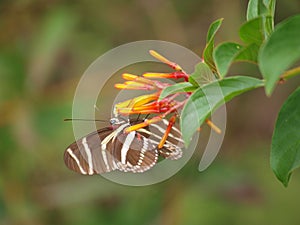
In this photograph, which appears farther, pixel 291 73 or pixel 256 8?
pixel 256 8

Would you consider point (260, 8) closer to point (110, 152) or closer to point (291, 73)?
point (291, 73)

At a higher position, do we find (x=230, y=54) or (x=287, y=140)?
(x=230, y=54)

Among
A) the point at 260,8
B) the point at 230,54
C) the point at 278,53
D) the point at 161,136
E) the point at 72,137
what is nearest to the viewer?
the point at 278,53

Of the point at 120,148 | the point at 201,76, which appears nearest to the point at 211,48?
the point at 201,76

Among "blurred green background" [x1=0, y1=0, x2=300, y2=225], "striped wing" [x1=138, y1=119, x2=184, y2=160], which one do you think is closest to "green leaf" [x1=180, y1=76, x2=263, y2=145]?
"striped wing" [x1=138, y1=119, x2=184, y2=160]

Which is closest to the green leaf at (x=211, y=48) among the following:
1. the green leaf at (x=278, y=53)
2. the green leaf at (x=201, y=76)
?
the green leaf at (x=201, y=76)

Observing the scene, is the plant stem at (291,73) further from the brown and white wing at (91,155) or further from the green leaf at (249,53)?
the brown and white wing at (91,155)

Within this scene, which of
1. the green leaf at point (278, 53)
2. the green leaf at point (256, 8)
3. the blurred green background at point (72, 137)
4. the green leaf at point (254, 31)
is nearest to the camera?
the green leaf at point (278, 53)

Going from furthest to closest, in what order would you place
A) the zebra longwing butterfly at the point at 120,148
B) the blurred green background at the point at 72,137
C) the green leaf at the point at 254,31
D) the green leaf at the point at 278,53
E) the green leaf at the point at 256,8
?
the blurred green background at the point at 72,137, the zebra longwing butterfly at the point at 120,148, the green leaf at the point at 256,8, the green leaf at the point at 254,31, the green leaf at the point at 278,53
